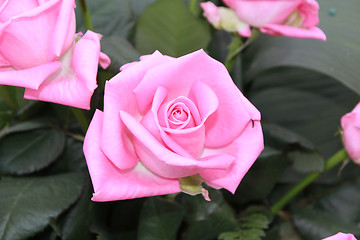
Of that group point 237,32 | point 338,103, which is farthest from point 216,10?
point 338,103

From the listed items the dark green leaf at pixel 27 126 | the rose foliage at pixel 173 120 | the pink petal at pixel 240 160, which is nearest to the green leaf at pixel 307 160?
the rose foliage at pixel 173 120

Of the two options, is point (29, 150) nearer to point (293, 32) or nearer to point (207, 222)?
point (207, 222)

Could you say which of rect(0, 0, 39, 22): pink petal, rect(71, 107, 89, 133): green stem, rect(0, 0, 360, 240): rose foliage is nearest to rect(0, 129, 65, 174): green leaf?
rect(0, 0, 360, 240): rose foliage

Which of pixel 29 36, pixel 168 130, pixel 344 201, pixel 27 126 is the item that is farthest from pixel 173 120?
pixel 344 201

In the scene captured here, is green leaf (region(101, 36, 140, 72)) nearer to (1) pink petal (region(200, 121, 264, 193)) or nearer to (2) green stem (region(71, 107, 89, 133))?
(2) green stem (region(71, 107, 89, 133))

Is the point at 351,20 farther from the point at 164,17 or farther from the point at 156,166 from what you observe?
the point at 156,166

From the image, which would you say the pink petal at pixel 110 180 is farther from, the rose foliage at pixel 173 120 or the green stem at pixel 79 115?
the green stem at pixel 79 115

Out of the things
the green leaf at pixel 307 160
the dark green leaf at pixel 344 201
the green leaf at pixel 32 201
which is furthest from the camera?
the dark green leaf at pixel 344 201

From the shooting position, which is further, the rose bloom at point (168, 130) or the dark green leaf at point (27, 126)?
the dark green leaf at point (27, 126)
